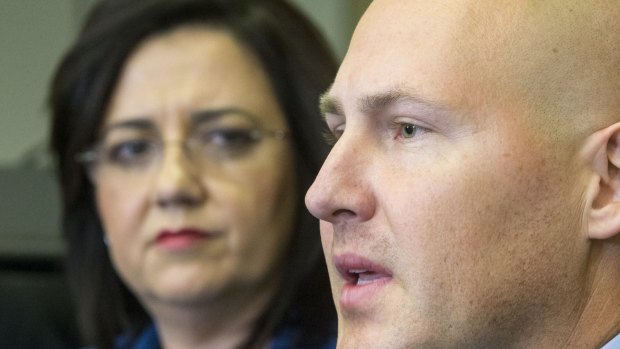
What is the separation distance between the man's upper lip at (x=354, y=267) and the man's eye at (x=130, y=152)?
88 centimetres

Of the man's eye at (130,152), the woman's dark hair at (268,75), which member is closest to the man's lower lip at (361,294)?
the woman's dark hair at (268,75)

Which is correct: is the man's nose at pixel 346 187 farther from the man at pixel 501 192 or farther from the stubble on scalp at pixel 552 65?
the stubble on scalp at pixel 552 65

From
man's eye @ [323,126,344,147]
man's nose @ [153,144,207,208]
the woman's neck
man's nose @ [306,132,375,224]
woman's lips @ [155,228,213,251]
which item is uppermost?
man's eye @ [323,126,344,147]

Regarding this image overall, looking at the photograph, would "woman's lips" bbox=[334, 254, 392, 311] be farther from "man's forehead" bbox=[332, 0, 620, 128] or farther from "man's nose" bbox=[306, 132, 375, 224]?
"man's forehead" bbox=[332, 0, 620, 128]

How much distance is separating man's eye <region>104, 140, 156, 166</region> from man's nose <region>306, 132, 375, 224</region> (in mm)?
872

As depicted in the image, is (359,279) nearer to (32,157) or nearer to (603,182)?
(603,182)

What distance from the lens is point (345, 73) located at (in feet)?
4.43

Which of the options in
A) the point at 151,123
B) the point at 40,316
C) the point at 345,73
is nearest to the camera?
the point at 345,73

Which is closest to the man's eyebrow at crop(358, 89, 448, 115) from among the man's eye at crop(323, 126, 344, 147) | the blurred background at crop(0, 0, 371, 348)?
the man's eye at crop(323, 126, 344, 147)

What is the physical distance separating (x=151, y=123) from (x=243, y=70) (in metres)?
0.21

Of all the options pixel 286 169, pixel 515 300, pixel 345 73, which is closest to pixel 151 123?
pixel 286 169

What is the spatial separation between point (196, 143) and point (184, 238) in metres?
0.18

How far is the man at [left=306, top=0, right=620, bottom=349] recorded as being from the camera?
1.20 metres

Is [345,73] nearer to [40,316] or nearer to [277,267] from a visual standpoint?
[277,267]
